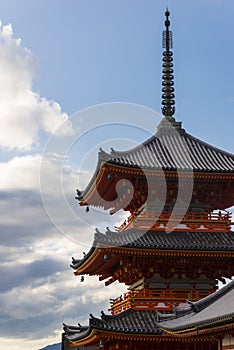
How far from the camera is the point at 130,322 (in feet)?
123

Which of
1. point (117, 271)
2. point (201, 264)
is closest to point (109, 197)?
point (117, 271)

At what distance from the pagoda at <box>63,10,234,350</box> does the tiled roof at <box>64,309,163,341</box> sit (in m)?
0.05

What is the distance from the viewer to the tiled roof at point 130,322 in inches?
1419

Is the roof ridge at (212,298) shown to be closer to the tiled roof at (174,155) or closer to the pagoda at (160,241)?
the pagoda at (160,241)

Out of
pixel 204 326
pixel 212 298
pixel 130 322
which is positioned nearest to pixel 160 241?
pixel 130 322

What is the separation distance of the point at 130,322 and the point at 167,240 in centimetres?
499

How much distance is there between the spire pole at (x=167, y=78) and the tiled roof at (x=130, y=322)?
45.7ft

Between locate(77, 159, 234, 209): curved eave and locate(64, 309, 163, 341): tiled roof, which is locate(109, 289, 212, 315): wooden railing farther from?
locate(77, 159, 234, 209): curved eave

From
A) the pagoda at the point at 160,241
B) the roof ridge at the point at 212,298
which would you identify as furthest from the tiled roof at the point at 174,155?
the roof ridge at the point at 212,298

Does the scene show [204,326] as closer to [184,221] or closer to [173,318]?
[173,318]

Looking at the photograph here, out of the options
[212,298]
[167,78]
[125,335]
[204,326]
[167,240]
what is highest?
[167,78]

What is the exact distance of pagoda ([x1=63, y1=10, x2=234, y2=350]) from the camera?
123ft

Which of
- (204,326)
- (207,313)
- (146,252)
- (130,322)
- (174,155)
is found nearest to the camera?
(204,326)

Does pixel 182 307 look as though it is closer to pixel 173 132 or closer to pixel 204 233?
pixel 204 233
